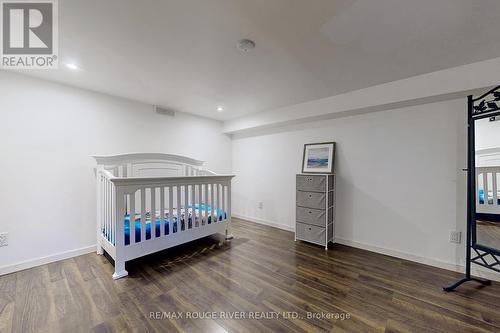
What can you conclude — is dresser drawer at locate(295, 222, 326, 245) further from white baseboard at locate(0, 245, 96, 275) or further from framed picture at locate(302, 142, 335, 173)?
white baseboard at locate(0, 245, 96, 275)

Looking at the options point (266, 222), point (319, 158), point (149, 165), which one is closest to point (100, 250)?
point (149, 165)

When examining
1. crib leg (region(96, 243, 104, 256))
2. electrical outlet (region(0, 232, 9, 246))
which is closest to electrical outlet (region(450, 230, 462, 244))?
crib leg (region(96, 243, 104, 256))

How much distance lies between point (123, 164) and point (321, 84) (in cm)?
287

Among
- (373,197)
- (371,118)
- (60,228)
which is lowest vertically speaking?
(60,228)

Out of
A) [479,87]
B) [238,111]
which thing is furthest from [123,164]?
[479,87]

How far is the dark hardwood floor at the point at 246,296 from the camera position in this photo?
138 cm

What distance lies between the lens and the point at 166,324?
→ 4.52ft

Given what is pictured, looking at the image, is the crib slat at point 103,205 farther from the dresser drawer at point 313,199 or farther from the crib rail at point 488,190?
the crib rail at point 488,190

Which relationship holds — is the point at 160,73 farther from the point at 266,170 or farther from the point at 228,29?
the point at 266,170

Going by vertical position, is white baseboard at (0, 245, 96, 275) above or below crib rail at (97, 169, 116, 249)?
below

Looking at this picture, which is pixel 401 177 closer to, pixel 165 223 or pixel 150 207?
pixel 165 223

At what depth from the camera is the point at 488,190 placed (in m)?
1.84

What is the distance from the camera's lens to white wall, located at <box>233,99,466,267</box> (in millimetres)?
2189

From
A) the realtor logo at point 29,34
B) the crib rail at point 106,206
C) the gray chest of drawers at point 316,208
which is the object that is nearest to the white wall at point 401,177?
the gray chest of drawers at point 316,208
